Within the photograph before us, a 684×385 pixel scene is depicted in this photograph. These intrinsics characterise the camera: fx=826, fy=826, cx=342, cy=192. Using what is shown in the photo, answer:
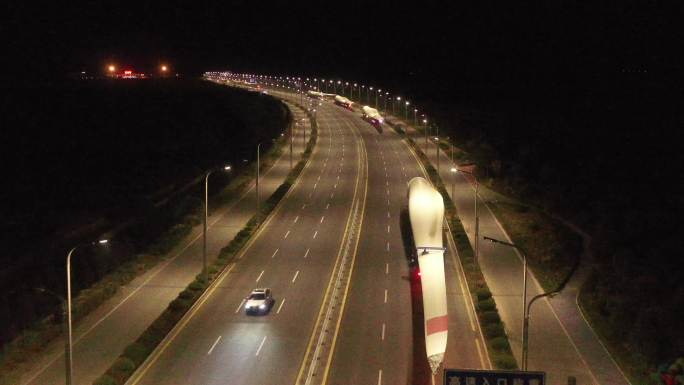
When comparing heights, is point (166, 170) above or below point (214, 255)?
below

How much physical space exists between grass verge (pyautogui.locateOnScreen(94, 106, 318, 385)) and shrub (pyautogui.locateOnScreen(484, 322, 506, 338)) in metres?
15.8

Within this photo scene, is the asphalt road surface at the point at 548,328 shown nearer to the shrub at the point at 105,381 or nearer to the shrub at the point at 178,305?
the shrub at the point at 178,305

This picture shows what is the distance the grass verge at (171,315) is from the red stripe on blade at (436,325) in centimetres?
1272

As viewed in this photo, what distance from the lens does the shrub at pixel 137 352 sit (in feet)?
118

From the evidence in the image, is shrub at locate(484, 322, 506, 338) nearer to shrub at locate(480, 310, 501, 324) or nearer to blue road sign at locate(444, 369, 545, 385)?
shrub at locate(480, 310, 501, 324)

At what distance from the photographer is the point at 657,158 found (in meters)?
113

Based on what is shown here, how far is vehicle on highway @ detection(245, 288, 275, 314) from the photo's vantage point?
4456 cm

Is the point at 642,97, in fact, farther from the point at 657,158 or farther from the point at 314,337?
Answer: the point at 314,337

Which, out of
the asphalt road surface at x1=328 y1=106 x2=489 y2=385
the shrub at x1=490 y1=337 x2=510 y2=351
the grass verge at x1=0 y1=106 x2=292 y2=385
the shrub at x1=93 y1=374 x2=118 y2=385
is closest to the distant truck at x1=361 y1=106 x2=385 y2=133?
the grass verge at x1=0 y1=106 x2=292 y2=385

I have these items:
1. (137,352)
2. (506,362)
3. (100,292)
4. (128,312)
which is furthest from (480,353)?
(100,292)

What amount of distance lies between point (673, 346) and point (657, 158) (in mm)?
76708

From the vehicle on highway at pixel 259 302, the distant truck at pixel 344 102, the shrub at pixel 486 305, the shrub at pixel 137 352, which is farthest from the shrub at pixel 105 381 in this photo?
the distant truck at pixel 344 102

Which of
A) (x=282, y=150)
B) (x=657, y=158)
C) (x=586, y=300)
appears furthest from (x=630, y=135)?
(x=586, y=300)

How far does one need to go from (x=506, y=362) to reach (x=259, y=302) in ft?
49.3
